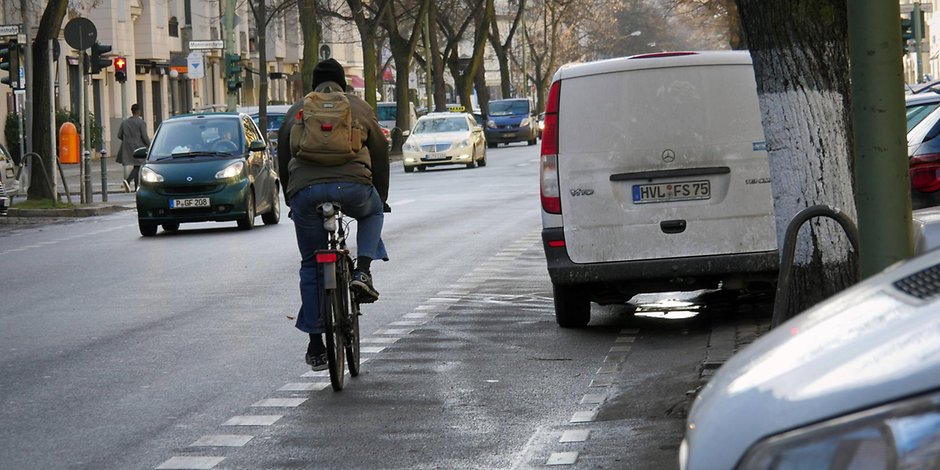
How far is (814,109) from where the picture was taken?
8172 millimetres

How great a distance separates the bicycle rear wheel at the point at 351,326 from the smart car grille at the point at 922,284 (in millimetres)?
5930

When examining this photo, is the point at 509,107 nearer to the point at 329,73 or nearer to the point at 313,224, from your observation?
the point at 329,73

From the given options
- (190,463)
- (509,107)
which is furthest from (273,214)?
(509,107)

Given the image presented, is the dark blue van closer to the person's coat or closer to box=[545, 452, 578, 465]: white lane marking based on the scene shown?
the person's coat

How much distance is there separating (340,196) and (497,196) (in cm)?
2075

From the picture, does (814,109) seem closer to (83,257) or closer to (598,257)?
(598,257)

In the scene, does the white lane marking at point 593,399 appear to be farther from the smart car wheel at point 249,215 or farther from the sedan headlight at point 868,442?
the smart car wheel at point 249,215

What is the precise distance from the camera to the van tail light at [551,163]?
10.7 m

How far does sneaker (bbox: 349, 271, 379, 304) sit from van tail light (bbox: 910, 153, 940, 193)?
5.39 m

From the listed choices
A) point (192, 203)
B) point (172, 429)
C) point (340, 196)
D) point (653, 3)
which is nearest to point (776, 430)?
point (172, 429)

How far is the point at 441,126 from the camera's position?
4488 cm

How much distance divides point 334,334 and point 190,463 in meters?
1.94

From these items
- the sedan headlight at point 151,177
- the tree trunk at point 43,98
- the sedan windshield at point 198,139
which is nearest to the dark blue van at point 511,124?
the tree trunk at point 43,98

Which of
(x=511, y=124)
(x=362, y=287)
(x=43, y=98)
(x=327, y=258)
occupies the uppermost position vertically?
(x=43, y=98)
